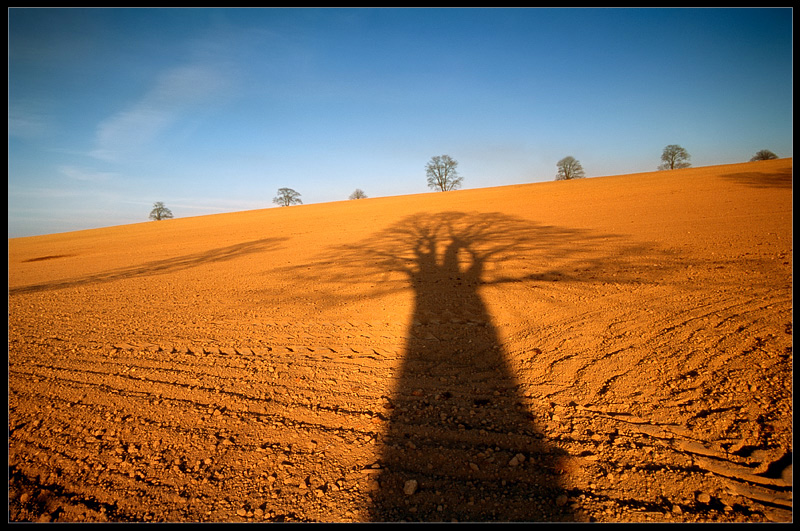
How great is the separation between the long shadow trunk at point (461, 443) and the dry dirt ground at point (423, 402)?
0.04 ft

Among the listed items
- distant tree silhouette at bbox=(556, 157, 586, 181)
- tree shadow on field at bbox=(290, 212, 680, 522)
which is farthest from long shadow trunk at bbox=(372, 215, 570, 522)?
distant tree silhouette at bbox=(556, 157, 586, 181)

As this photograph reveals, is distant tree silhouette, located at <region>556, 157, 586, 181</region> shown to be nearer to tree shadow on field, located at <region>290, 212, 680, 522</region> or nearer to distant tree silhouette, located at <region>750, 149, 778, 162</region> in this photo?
distant tree silhouette, located at <region>750, 149, 778, 162</region>

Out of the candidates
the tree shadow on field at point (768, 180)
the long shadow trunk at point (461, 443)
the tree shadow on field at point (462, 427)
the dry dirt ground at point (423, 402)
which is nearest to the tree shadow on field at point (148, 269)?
the dry dirt ground at point (423, 402)

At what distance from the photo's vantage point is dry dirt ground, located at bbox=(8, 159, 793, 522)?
1.86 meters

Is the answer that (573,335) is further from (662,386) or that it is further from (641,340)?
(662,386)

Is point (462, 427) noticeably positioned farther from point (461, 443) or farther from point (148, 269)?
point (148, 269)

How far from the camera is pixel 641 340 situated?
11.1 feet

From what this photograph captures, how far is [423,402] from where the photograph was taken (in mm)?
2727

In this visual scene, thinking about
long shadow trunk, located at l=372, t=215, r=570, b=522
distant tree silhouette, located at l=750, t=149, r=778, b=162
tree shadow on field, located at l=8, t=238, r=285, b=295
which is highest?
distant tree silhouette, located at l=750, t=149, r=778, b=162

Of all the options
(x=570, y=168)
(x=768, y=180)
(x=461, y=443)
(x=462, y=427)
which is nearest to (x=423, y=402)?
(x=462, y=427)

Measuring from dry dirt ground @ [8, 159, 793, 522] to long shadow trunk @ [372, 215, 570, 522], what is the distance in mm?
13

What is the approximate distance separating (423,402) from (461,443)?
525 mm

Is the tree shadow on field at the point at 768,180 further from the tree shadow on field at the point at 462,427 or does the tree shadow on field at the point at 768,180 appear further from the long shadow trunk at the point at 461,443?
the long shadow trunk at the point at 461,443

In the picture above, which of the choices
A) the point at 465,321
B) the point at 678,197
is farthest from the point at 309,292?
the point at 678,197
